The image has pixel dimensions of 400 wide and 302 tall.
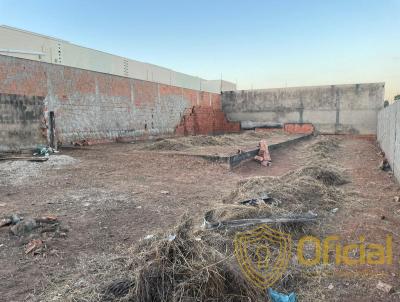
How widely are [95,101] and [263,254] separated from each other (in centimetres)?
1038

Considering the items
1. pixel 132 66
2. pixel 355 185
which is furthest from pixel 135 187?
pixel 132 66

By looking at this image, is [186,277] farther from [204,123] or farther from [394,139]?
[204,123]

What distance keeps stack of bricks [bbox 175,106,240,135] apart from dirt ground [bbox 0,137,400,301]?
9614 mm

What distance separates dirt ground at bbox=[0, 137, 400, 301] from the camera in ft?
Result: 7.84

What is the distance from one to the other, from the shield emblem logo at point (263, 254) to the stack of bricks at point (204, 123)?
14089 millimetres

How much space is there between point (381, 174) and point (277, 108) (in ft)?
45.9

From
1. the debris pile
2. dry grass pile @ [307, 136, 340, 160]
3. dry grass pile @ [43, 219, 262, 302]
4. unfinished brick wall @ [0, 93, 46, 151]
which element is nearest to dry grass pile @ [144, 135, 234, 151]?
dry grass pile @ [307, 136, 340, 160]

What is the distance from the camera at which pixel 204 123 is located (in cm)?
1966

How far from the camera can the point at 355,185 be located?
586 centimetres

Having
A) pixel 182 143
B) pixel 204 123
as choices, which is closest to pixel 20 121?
pixel 182 143

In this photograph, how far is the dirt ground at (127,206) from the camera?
7.84ft

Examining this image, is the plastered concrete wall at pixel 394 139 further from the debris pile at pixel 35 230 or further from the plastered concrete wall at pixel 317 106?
the plastered concrete wall at pixel 317 106

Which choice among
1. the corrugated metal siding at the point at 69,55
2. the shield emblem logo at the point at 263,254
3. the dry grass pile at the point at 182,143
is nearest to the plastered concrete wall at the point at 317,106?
the corrugated metal siding at the point at 69,55

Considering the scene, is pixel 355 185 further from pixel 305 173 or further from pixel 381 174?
pixel 381 174
